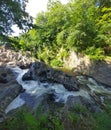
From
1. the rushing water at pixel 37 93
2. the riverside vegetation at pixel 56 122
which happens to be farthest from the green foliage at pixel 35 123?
the rushing water at pixel 37 93

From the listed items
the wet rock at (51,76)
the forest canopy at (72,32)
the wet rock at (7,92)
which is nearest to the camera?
the wet rock at (7,92)

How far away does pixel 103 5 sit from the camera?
25.9 m

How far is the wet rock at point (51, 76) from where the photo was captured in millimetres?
12805

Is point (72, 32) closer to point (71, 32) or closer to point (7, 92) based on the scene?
point (71, 32)

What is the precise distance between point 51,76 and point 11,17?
4.45 m

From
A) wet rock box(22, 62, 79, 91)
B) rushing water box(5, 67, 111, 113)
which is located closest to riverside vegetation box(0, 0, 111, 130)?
wet rock box(22, 62, 79, 91)

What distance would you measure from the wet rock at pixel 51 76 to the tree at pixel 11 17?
3.56 m

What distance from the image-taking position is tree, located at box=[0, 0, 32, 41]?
962 cm

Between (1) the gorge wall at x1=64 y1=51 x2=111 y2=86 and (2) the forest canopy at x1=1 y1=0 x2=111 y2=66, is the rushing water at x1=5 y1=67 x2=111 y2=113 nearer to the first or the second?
(2) the forest canopy at x1=1 y1=0 x2=111 y2=66

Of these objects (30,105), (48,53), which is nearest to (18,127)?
(30,105)

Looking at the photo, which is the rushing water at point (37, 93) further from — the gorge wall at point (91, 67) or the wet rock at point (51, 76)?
the gorge wall at point (91, 67)

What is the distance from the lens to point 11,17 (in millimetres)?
10234

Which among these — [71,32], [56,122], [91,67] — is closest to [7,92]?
[56,122]

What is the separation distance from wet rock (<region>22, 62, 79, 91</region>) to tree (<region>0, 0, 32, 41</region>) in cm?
356
